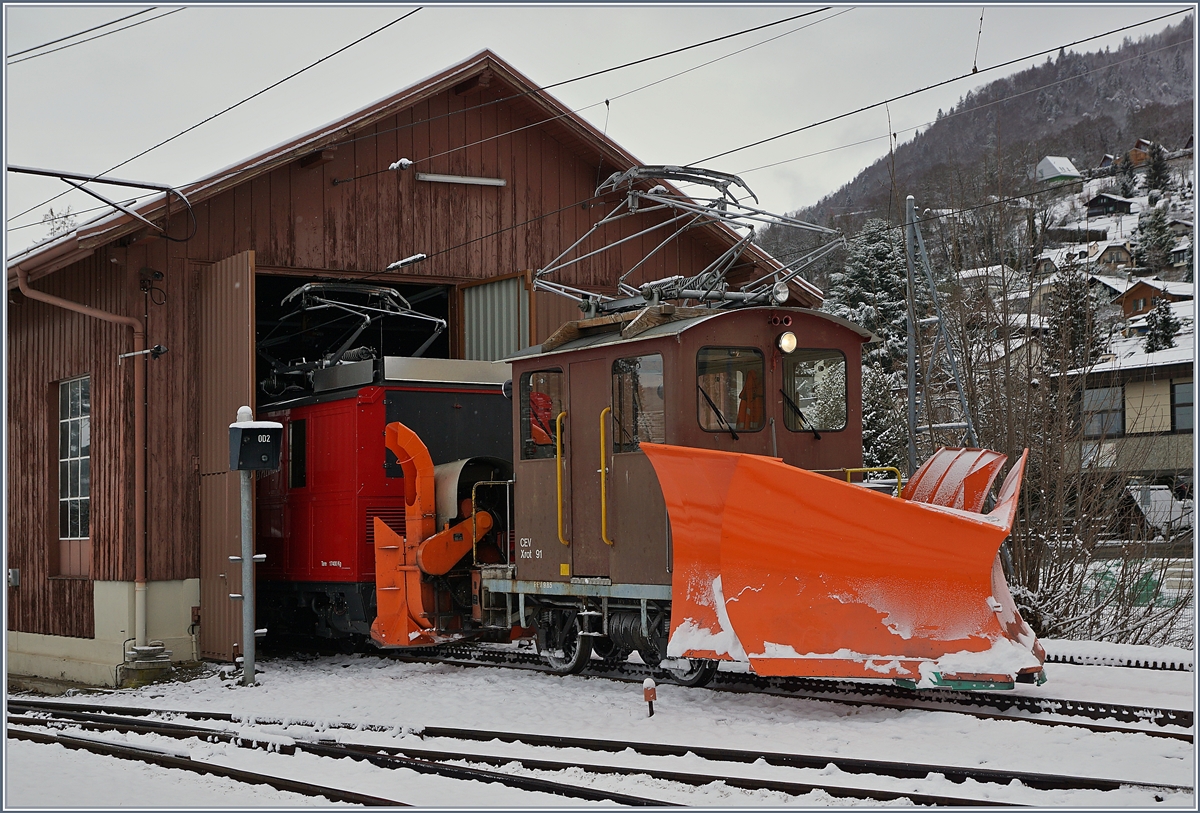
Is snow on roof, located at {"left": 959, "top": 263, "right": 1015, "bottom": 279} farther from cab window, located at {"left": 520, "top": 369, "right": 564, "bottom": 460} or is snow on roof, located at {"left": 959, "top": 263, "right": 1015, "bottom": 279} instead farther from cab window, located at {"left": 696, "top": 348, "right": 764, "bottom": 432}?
cab window, located at {"left": 520, "top": 369, "right": 564, "bottom": 460}

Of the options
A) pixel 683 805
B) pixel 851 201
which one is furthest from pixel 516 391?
pixel 851 201

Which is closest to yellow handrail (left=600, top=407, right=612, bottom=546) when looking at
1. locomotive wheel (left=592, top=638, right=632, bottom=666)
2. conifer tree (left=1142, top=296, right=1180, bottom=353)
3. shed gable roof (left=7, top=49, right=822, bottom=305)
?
locomotive wheel (left=592, top=638, right=632, bottom=666)

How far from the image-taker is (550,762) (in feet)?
25.6

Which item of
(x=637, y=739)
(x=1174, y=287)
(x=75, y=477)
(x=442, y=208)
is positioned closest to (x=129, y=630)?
(x=75, y=477)

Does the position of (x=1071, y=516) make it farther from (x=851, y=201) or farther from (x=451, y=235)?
(x=851, y=201)

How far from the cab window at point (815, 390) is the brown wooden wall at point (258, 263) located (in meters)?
6.15

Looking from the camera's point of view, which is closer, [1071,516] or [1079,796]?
[1079,796]

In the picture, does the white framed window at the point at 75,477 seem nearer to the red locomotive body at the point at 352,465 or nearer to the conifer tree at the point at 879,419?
the red locomotive body at the point at 352,465

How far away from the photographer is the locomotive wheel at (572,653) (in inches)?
461

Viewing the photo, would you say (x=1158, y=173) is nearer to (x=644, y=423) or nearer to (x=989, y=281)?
(x=989, y=281)

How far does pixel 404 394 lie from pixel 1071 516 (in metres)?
9.59

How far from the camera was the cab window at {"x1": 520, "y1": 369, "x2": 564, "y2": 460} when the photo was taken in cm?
1131

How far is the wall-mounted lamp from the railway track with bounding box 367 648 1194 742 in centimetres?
676

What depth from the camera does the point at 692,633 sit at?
905 centimetres
